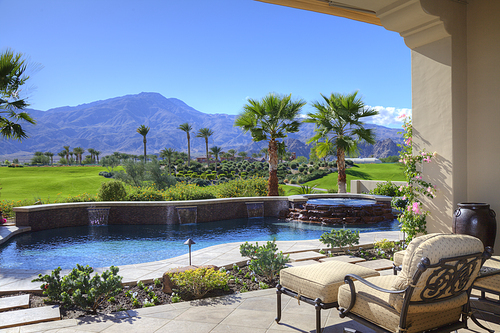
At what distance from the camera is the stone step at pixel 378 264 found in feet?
15.0

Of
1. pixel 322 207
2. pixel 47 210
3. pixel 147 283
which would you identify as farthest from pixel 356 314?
pixel 47 210

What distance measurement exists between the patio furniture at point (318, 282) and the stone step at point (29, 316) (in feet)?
7.07

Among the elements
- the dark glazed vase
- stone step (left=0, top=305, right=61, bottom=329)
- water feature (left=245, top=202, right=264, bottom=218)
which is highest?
the dark glazed vase

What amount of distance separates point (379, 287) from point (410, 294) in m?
0.21

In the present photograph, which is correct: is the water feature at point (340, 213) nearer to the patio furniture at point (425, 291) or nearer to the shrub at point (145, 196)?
the shrub at point (145, 196)

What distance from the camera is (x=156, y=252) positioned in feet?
22.2

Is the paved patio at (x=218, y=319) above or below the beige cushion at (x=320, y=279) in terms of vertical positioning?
below

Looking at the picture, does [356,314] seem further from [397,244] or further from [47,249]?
[47,249]

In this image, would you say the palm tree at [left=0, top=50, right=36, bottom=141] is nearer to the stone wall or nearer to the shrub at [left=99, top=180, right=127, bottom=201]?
the stone wall

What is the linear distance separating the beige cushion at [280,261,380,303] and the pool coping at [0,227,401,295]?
204cm

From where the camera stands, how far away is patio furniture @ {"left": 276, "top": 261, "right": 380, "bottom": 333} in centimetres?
248

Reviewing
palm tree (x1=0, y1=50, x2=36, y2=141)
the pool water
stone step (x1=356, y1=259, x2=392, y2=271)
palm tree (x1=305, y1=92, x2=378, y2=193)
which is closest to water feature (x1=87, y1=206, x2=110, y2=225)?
the pool water

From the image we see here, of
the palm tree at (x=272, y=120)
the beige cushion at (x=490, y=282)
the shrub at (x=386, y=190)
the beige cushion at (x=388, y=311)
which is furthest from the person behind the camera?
Result: the shrub at (x=386, y=190)

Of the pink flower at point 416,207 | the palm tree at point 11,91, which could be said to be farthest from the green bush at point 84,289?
the palm tree at point 11,91
